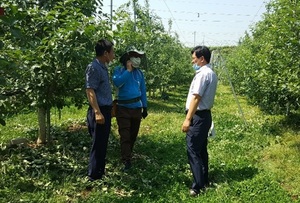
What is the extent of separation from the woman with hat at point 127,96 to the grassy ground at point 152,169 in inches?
14.8

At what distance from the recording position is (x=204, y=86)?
4383 millimetres

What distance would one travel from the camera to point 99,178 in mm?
4656

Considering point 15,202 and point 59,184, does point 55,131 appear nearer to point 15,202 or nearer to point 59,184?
point 59,184

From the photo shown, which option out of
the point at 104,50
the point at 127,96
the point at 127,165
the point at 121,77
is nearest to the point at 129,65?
the point at 121,77

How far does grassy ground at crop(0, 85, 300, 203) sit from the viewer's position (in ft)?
14.1

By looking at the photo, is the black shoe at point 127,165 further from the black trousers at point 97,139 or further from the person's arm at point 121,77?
the person's arm at point 121,77

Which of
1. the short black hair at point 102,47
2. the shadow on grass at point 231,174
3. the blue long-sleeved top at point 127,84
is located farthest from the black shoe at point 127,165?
the short black hair at point 102,47

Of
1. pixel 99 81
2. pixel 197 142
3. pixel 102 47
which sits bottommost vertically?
pixel 197 142

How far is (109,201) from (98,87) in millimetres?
1460

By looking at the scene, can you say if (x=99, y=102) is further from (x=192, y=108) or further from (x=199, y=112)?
(x=199, y=112)

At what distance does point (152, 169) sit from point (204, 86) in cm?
172

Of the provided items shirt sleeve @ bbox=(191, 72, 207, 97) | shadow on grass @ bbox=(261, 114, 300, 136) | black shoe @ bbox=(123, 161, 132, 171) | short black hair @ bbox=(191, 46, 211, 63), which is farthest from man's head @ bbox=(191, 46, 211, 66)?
shadow on grass @ bbox=(261, 114, 300, 136)

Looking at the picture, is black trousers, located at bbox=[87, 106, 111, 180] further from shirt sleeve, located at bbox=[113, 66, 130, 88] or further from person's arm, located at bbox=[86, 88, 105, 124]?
shirt sleeve, located at bbox=[113, 66, 130, 88]

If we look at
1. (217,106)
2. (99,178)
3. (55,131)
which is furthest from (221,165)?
(217,106)
